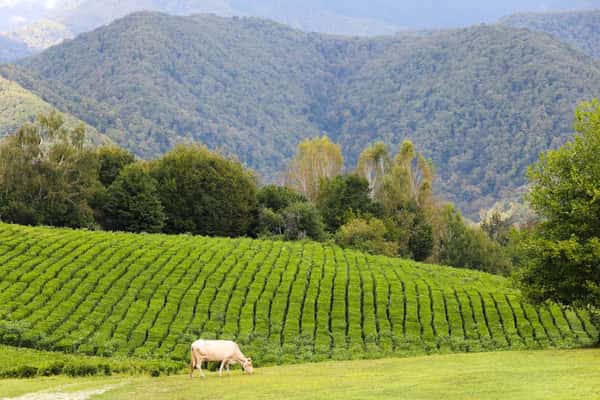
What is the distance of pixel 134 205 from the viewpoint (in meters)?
82.6

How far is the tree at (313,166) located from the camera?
4409 inches

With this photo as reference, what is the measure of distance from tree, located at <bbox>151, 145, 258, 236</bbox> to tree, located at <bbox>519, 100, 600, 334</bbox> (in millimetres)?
59080

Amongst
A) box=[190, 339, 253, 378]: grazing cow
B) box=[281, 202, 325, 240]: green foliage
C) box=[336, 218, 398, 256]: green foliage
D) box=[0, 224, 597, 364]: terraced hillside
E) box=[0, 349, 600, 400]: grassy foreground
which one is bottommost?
box=[0, 349, 600, 400]: grassy foreground

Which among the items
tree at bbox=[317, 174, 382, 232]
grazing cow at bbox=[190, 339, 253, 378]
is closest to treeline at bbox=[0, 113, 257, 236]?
→ tree at bbox=[317, 174, 382, 232]

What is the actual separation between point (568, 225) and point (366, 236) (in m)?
51.5

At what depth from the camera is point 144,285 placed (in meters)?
47.0

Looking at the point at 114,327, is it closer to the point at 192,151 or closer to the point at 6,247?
the point at 6,247

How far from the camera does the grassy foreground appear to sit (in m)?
17.7

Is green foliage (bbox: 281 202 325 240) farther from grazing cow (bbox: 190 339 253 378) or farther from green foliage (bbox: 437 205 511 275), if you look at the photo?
grazing cow (bbox: 190 339 253 378)

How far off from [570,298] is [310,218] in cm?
5820

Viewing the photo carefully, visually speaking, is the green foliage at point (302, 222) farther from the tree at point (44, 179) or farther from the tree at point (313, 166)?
the tree at point (44, 179)

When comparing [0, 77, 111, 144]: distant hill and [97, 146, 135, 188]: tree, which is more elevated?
[0, 77, 111, 144]: distant hill

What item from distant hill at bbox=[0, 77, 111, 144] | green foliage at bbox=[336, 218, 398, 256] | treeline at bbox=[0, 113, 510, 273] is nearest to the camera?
treeline at bbox=[0, 113, 510, 273]

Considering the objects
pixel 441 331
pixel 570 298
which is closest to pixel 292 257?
pixel 441 331
